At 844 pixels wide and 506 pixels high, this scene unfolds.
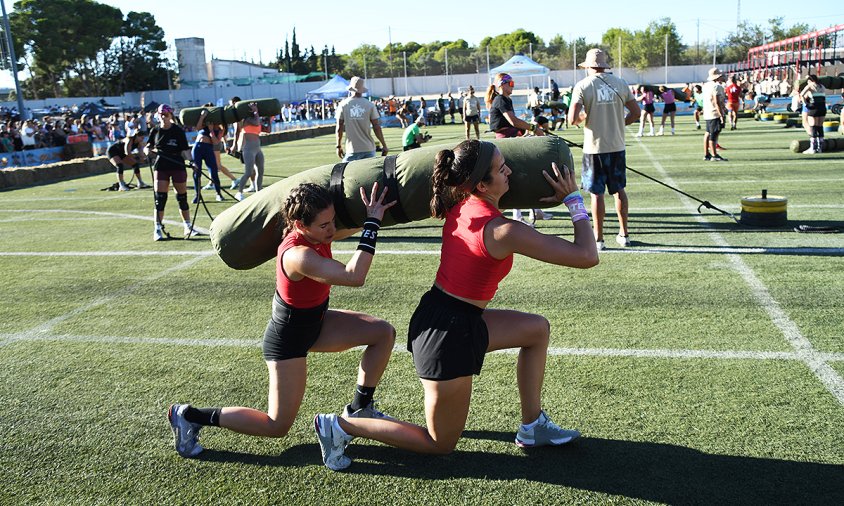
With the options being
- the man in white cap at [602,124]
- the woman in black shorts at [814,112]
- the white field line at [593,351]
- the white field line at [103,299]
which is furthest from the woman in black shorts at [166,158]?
the woman in black shorts at [814,112]

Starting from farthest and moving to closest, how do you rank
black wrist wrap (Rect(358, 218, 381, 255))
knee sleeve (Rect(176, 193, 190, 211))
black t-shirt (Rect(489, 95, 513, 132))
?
1. knee sleeve (Rect(176, 193, 190, 211))
2. black t-shirt (Rect(489, 95, 513, 132))
3. black wrist wrap (Rect(358, 218, 381, 255))

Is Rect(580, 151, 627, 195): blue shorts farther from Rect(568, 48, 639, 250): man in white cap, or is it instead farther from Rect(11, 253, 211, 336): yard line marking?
Rect(11, 253, 211, 336): yard line marking

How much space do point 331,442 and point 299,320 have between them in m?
0.62

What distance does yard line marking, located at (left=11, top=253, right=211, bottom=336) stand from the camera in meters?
5.91

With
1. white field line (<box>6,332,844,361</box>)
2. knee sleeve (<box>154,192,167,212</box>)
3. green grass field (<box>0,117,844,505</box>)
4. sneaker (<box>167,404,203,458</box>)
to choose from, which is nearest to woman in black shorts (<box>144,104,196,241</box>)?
knee sleeve (<box>154,192,167,212</box>)

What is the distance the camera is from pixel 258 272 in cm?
754

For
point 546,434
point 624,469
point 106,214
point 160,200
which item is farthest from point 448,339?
point 106,214

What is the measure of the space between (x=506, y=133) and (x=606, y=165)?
1784 millimetres

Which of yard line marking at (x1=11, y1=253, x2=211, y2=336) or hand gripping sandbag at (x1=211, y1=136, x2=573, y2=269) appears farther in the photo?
yard line marking at (x1=11, y1=253, x2=211, y2=336)

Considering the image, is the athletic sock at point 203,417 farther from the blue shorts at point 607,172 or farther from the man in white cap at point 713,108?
the man in white cap at point 713,108

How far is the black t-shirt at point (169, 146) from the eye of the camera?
9359 millimetres

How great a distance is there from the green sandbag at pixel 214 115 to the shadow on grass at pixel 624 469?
8.49 metres

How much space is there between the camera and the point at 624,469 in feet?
11.1

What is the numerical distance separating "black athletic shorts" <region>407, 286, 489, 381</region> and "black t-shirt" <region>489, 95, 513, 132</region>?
235 inches
